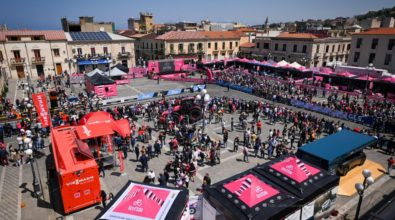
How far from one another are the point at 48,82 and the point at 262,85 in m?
30.0

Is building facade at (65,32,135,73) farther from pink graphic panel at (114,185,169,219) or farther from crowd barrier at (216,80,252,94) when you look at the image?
pink graphic panel at (114,185,169,219)

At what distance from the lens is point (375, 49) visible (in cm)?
4231

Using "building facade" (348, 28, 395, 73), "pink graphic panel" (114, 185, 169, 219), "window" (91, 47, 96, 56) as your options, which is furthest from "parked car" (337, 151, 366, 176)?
"window" (91, 47, 96, 56)

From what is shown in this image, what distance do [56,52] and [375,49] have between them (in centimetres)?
5217

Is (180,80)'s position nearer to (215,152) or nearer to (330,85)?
(330,85)

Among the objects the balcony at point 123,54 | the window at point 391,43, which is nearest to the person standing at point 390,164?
the window at point 391,43

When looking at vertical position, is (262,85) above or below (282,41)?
below

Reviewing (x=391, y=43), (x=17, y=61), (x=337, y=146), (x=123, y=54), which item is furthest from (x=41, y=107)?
(x=391, y=43)

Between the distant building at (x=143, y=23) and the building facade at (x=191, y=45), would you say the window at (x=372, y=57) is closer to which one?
the building facade at (x=191, y=45)

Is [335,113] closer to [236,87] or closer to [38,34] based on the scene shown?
[236,87]

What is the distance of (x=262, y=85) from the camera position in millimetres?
34375

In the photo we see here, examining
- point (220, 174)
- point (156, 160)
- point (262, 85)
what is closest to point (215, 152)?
point (220, 174)

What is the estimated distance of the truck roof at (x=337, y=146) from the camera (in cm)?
1339

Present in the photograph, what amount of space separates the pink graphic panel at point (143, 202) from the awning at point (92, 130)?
22.2ft
